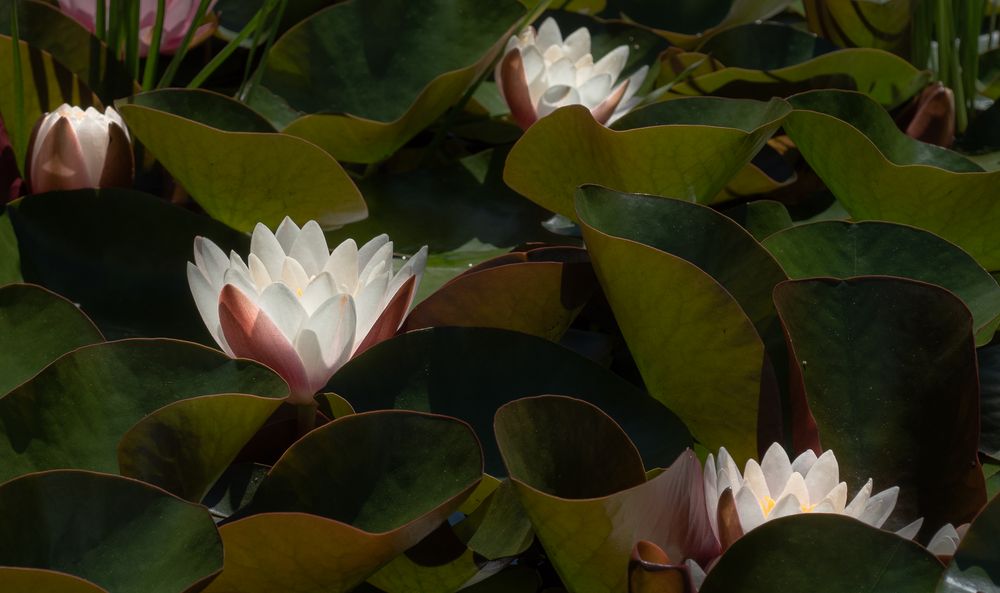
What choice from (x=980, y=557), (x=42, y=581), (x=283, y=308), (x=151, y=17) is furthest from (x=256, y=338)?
(x=151, y=17)

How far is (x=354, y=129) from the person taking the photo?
1168 millimetres

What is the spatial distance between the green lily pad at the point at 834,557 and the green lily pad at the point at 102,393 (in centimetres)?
34

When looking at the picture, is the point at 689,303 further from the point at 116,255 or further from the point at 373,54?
the point at 373,54

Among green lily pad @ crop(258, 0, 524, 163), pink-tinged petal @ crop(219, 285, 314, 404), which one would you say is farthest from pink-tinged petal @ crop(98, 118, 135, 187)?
pink-tinged petal @ crop(219, 285, 314, 404)

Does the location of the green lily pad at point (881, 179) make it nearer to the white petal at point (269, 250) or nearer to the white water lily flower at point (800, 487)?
the white water lily flower at point (800, 487)

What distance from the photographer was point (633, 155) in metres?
1.05

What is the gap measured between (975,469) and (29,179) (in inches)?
37.5

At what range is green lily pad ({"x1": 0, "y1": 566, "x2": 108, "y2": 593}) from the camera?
562mm

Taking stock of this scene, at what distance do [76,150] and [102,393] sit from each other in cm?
39

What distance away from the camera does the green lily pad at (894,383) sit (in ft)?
2.65

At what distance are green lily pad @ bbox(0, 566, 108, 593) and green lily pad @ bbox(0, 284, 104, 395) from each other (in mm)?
304

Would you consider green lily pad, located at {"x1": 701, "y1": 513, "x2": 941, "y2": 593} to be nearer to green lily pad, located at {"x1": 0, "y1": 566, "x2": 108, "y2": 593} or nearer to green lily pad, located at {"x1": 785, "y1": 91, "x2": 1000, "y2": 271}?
green lily pad, located at {"x1": 0, "y1": 566, "x2": 108, "y2": 593}

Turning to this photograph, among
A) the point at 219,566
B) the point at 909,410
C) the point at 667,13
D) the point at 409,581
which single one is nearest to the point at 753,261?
the point at 909,410

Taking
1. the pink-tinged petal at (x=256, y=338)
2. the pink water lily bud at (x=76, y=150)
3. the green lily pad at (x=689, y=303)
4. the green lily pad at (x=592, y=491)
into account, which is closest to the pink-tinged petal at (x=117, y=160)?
the pink water lily bud at (x=76, y=150)
